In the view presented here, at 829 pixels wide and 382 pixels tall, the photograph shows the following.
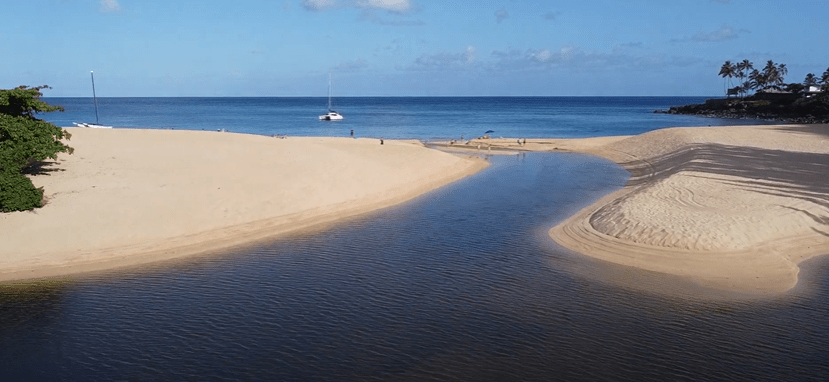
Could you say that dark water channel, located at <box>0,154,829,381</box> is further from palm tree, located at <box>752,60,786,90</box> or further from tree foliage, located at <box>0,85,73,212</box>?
palm tree, located at <box>752,60,786,90</box>

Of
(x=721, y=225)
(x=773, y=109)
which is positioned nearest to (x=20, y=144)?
(x=721, y=225)

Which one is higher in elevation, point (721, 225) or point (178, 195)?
point (721, 225)

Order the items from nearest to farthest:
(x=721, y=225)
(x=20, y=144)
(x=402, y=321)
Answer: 1. (x=402, y=321)
2. (x=721, y=225)
3. (x=20, y=144)

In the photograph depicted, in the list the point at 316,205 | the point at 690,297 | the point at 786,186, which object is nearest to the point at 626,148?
the point at 786,186

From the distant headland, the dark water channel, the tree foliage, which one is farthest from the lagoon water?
the distant headland

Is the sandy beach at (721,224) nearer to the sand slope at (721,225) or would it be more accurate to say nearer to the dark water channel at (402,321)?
the sand slope at (721,225)

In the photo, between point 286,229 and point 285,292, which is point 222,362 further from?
point 286,229

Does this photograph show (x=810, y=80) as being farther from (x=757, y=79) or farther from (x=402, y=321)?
(x=402, y=321)
